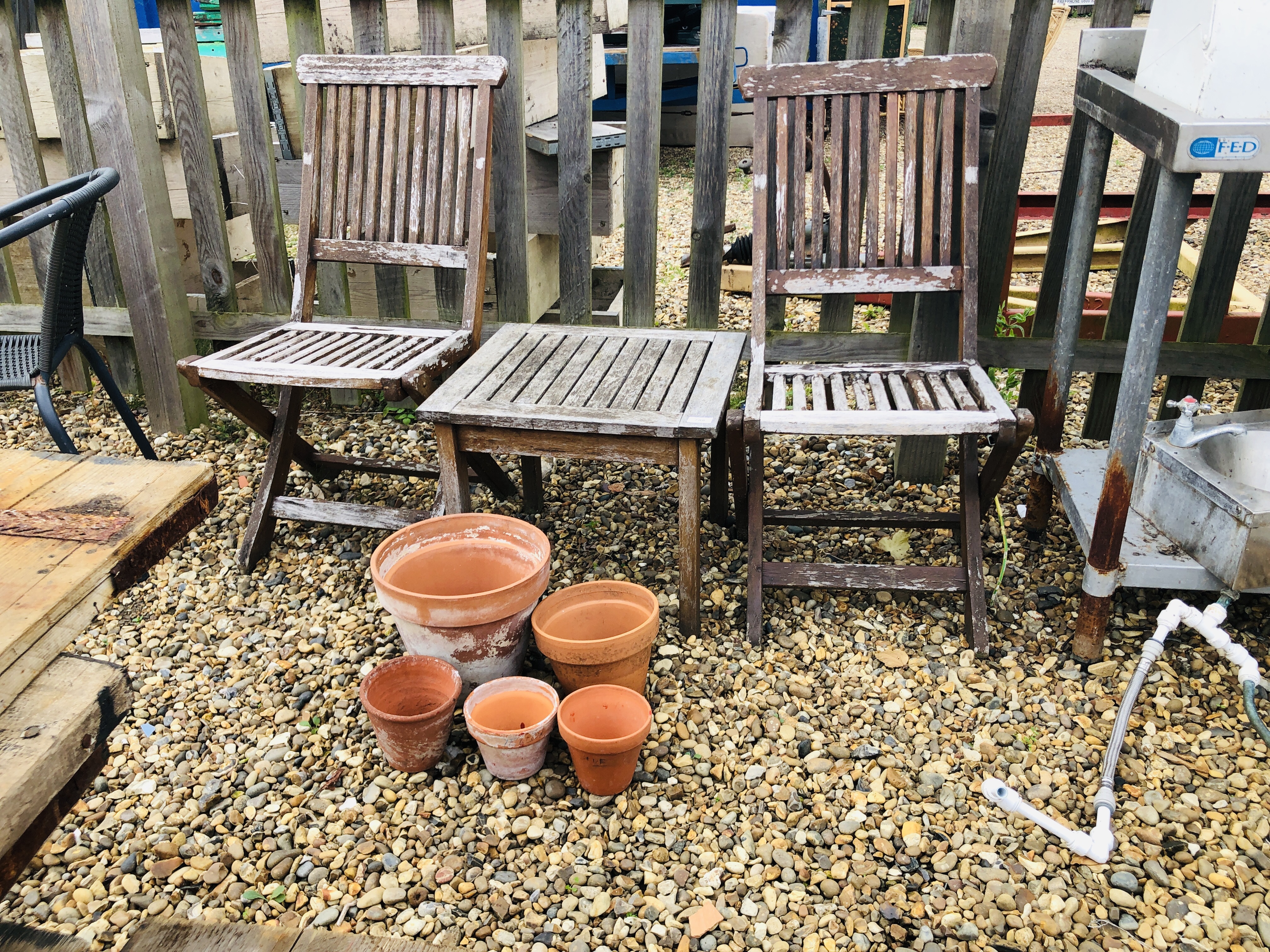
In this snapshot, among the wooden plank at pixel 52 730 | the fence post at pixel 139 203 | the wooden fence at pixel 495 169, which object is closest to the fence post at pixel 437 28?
the wooden fence at pixel 495 169

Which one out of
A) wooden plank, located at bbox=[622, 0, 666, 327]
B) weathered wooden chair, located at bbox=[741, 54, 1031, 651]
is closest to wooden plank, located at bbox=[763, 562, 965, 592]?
weathered wooden chair, located at bbox=[741, 54, 1031, 651]

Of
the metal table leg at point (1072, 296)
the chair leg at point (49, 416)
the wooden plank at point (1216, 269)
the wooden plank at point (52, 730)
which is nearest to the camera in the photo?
the wooden plank at point (52, 730)

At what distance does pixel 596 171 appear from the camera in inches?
142

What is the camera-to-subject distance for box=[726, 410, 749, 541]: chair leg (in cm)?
248

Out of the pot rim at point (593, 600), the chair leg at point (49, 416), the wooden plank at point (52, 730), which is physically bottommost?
the pot rim at point (593, 600)

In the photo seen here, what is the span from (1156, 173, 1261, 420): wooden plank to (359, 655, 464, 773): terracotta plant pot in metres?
2.53

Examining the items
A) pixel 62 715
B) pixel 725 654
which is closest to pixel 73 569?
pixel 62 715

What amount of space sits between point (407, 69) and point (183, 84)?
958 millimetres

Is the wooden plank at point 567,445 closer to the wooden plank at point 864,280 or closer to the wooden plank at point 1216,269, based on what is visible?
the wooden plank at point 864,280

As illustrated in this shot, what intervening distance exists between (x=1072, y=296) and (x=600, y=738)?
70.6 inches

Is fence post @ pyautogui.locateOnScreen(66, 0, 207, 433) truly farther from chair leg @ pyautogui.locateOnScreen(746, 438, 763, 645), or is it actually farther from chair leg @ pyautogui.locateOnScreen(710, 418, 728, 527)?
chair leg @ pyautogui.locateOnScreen(746, 438, 763, 645)

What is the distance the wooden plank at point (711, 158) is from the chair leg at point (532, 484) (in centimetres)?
73

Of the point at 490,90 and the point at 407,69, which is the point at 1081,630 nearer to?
the point at 490,90

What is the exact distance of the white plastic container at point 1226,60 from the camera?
1.92 m
